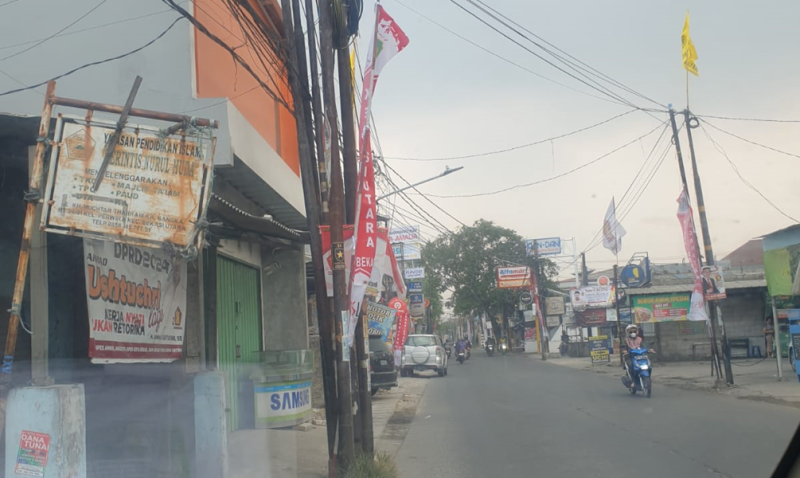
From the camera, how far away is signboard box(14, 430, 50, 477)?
194 inches

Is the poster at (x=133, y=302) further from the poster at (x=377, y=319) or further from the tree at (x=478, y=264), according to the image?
the tree at (x=478, y=264)

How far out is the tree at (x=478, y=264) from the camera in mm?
57625

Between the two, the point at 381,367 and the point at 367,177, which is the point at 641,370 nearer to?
the point at 381,367

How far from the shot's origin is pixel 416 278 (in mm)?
43031

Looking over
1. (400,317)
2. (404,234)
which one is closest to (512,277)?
(404,234)

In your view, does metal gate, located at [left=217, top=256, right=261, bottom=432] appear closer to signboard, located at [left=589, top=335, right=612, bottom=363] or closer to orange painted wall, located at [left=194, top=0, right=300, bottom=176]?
orange painted wall, located at [left=194, top=0, right=300, bottom=176]

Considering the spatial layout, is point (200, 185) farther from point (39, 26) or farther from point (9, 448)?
point (39, 26)

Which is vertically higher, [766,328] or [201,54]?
[201,54]

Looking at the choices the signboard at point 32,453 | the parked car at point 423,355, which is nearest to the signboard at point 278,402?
the signboard at point 32,453

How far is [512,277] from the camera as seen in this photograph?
169 feet

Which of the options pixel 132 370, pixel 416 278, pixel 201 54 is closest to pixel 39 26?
pixel 201 54

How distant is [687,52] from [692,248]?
4936mm

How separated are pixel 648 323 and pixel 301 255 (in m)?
19.0

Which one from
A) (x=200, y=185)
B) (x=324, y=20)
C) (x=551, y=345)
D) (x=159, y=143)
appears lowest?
(x=551, y=345)
